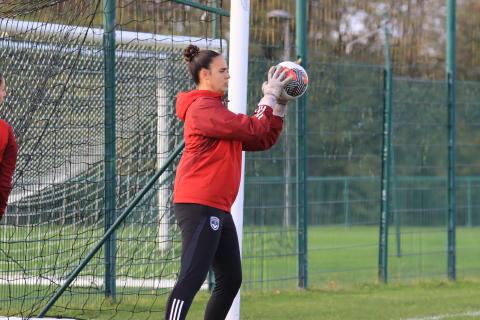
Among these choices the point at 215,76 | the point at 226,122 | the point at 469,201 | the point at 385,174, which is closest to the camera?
the point at 226,122

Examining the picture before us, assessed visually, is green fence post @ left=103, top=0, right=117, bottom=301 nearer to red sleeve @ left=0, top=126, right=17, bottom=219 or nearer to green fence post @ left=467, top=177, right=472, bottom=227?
red sleeve @ left=0, top=126, right=17, bottom=219

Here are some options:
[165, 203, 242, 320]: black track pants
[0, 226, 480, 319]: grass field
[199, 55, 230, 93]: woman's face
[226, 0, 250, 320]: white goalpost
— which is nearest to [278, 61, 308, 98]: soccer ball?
[199, 55, 230, 93]: woman's face

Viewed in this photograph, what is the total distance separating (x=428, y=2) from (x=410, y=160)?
2926mm

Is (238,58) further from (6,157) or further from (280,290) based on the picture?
(280,290)

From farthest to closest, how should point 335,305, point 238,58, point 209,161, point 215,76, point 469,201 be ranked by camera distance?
point 469,201
point 335,305
point 238,58
point 215,76
point 209,161

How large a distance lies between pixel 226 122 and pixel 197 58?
535 millimetres

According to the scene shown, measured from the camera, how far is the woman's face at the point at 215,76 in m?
6.52

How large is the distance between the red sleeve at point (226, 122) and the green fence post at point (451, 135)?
8.17 m

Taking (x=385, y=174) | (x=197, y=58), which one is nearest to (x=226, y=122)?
(x=197, y=58)

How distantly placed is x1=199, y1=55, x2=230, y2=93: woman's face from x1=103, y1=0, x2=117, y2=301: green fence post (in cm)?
353

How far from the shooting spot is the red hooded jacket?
6285mm

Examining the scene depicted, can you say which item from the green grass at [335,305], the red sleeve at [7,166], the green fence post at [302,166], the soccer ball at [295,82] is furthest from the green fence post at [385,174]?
the red sleeve at [7,166]

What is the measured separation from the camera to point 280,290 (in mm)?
11969

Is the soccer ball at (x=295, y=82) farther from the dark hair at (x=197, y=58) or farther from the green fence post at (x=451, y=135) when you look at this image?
the green fence post at (x=451, y=135)
